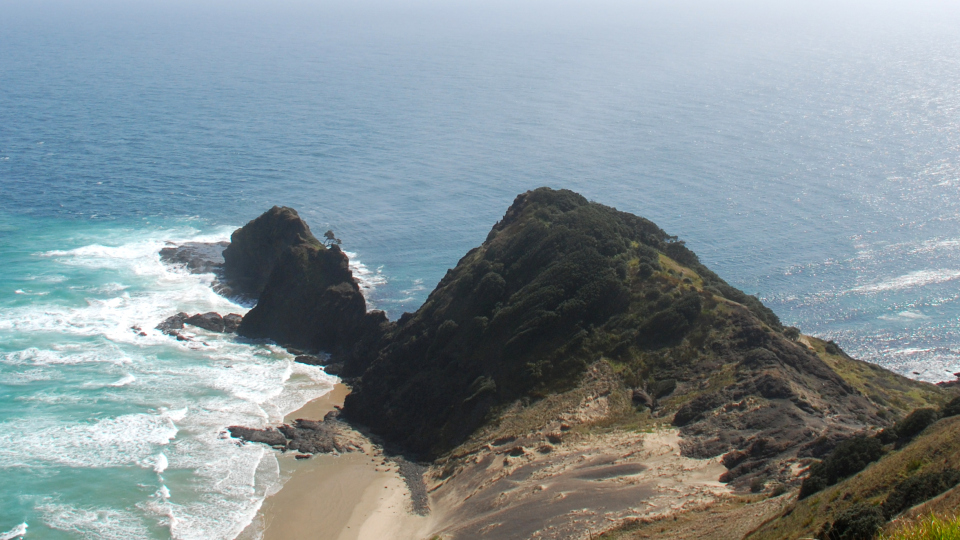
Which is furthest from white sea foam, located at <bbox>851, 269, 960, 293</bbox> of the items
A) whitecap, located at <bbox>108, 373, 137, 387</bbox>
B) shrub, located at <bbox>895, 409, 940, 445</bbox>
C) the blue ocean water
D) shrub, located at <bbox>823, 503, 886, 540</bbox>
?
whitecap, located at <bbox>108, 373, 137, 387</bbox>

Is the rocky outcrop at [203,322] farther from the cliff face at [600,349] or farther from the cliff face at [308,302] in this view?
the cliff face at [600,349]

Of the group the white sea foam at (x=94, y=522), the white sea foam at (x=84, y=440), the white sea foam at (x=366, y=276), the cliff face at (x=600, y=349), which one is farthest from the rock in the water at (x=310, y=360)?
the white sea foam at (x=94, y=522)

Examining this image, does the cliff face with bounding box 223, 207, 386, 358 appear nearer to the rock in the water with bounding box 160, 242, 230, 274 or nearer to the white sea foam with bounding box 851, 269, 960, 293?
the rock in the water with bounding box 160, 242, 230, 274

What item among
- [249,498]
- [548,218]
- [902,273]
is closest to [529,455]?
[249,498]

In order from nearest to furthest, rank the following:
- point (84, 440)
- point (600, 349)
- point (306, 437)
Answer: point (600, 349) → point (84, 440) → point (306, 437)

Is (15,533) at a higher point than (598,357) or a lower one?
lower

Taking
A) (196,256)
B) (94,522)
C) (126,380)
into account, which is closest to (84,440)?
(126,380)

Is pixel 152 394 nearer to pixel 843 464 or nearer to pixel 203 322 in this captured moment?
pixel 203 322
